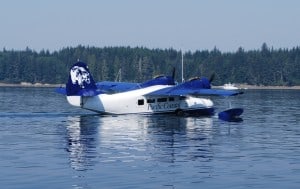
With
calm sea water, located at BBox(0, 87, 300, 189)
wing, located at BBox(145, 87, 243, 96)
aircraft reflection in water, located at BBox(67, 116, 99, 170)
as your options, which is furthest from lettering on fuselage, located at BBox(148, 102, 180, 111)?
calm sea water, located at BBox(0, 87, 300, 189)

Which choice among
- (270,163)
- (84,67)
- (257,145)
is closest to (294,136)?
(257,145)

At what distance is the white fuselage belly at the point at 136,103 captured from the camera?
5294 cm

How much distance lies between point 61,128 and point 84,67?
37.0 feet

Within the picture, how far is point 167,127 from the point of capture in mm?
45281

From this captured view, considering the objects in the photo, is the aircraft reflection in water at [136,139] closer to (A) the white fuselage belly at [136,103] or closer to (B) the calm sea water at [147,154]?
(B) the calm sea water at [147,154]

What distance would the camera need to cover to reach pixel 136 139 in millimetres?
37188

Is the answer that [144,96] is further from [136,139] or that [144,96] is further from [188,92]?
[136,139]

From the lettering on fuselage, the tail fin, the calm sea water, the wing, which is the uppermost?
the tail fin

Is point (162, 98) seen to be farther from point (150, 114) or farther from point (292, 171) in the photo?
point (292, 171)

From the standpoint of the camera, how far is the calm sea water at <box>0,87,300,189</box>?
23688mm

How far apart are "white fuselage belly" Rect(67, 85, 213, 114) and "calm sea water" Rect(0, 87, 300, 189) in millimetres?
3694

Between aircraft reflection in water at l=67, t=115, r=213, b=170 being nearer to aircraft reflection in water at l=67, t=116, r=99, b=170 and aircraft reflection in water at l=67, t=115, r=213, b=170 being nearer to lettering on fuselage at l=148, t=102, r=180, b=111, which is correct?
aircraft reflection in water at l=67, t=116, r=99, b=170

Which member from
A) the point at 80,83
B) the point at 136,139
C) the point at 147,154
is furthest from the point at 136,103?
the point at 147,154

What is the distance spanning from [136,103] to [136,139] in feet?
60.5
